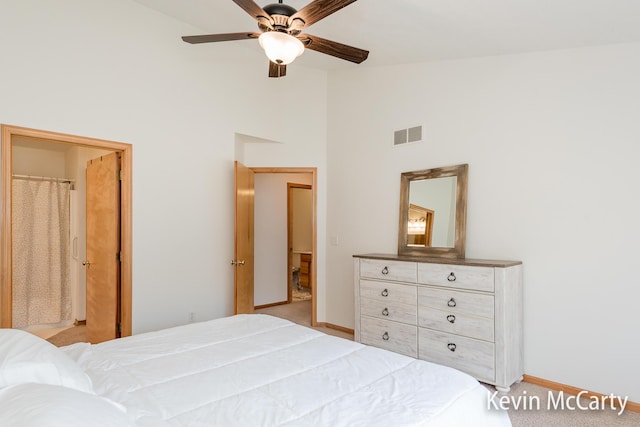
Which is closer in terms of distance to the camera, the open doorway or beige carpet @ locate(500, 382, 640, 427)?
beige carpet @ locate(500, 382, 640, 427)

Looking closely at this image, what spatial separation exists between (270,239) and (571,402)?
13.6 feet

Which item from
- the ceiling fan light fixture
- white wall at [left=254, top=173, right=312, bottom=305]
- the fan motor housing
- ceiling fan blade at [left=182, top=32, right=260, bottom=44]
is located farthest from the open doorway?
the fan motor housing

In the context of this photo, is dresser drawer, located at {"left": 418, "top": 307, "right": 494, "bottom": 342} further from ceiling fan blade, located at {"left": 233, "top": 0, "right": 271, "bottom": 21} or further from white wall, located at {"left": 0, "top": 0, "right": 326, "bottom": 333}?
ceiling fan blade, located at {"left": 233, "top": 0, "right": 271, "bottom": 21}

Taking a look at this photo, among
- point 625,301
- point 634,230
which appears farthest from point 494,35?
point 625,301

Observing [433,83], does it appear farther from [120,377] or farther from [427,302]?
[120,377]

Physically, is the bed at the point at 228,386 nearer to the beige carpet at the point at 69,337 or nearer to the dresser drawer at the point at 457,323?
the dresser drawer at the point at 457,323

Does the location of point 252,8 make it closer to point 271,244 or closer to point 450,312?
point 450,312

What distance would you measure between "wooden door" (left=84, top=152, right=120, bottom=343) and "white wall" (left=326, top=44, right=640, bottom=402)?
2927mm

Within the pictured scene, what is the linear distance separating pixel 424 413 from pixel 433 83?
3249mm

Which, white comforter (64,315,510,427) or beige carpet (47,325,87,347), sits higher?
white comforter (64,315,510,427)

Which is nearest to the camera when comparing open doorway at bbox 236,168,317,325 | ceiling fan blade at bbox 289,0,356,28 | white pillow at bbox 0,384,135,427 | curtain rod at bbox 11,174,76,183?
white pillow at bbox 0,384,135,427

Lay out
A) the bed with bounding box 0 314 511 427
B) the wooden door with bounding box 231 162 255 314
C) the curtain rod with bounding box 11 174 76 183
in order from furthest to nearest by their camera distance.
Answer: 1. the curtain rod with bounding box 11 174 76 183
2. the wooden door with bounding box 231 162 255 314
3. the bed with bounding box 0 314 511 427

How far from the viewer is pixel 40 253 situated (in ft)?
16.3

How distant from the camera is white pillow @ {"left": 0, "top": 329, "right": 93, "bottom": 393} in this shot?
1241 mm
